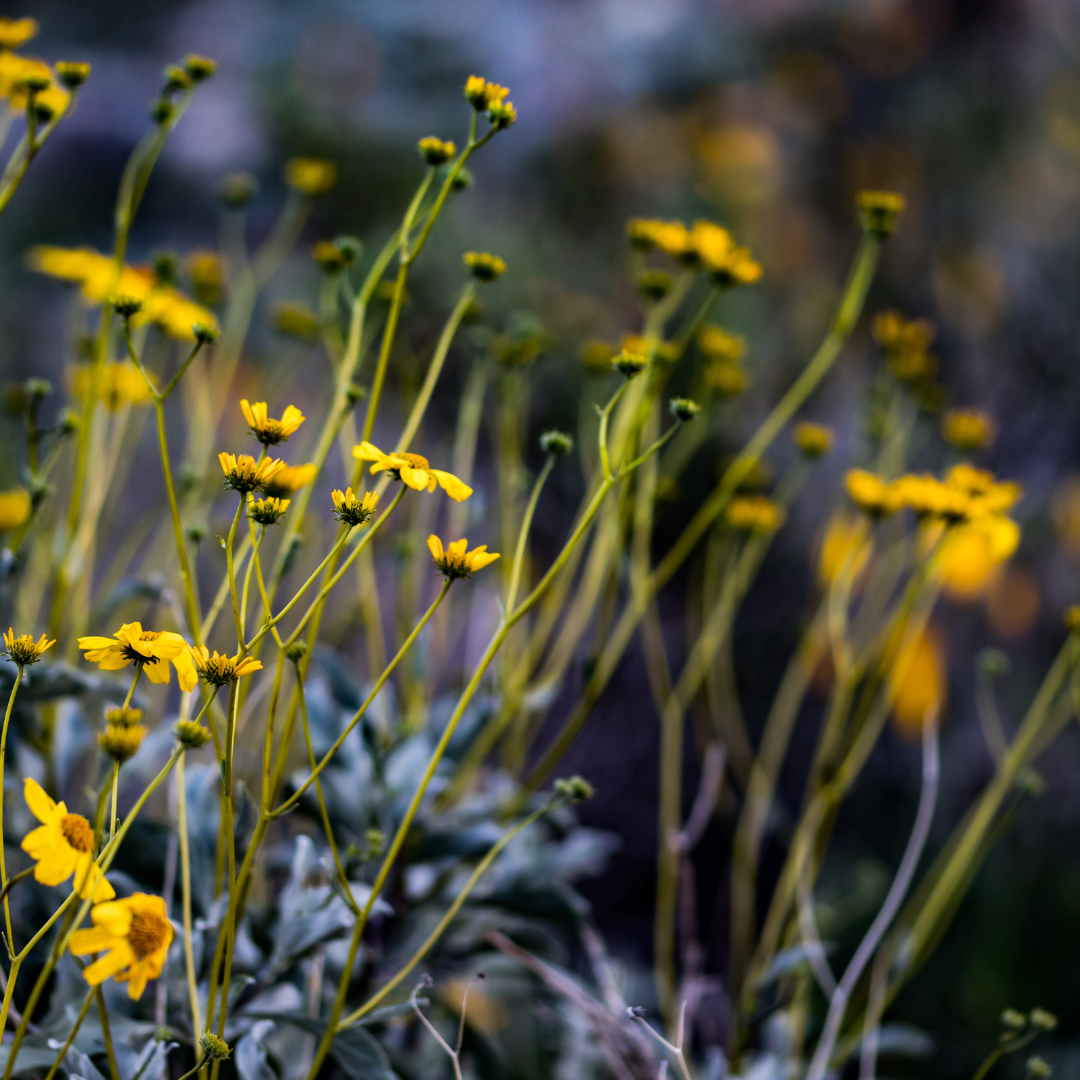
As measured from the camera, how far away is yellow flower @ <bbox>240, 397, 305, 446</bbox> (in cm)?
37

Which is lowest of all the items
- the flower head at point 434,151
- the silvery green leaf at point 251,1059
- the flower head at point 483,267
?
the silvery green leaf at point 251,1059

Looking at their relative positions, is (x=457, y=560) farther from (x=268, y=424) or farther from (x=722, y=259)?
(x=722, y=259)

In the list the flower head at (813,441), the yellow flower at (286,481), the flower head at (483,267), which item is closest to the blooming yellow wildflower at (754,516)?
the flower head at (813,441)

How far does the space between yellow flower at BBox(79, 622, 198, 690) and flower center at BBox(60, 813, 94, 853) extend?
0.06m

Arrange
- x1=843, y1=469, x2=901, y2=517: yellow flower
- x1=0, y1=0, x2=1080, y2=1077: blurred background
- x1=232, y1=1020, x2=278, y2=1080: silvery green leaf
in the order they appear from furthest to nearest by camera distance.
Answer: x1=0, y1=0, x2=1080, y2=1077: blurred background
x1=843, y1=469, x2=901, y2=517: yellow flower
x1=232, y1=1020, x2=278, y2=1080: silvery green leaf

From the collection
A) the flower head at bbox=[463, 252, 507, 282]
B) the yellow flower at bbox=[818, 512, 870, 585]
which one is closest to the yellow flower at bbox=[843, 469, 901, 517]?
the yellow flower at bbox=[818, 512, 870, 585]

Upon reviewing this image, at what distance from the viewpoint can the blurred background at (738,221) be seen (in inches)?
54.9

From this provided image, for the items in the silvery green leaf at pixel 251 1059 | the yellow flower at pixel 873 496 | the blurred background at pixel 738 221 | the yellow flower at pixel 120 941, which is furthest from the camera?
the blurred background at pixel 738 221

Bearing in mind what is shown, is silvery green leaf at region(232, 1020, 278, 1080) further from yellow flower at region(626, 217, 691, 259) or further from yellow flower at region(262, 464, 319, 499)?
yellow flower at region(626, 217, 691, 259)

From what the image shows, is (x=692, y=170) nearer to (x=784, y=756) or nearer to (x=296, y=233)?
(x=296, y=233)

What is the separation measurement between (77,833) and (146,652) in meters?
0.07

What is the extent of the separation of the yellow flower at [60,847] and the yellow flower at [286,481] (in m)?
0.13

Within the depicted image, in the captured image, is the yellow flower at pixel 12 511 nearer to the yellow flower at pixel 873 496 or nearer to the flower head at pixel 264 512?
the flower head at pixel 264 512

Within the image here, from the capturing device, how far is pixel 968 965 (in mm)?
1203
